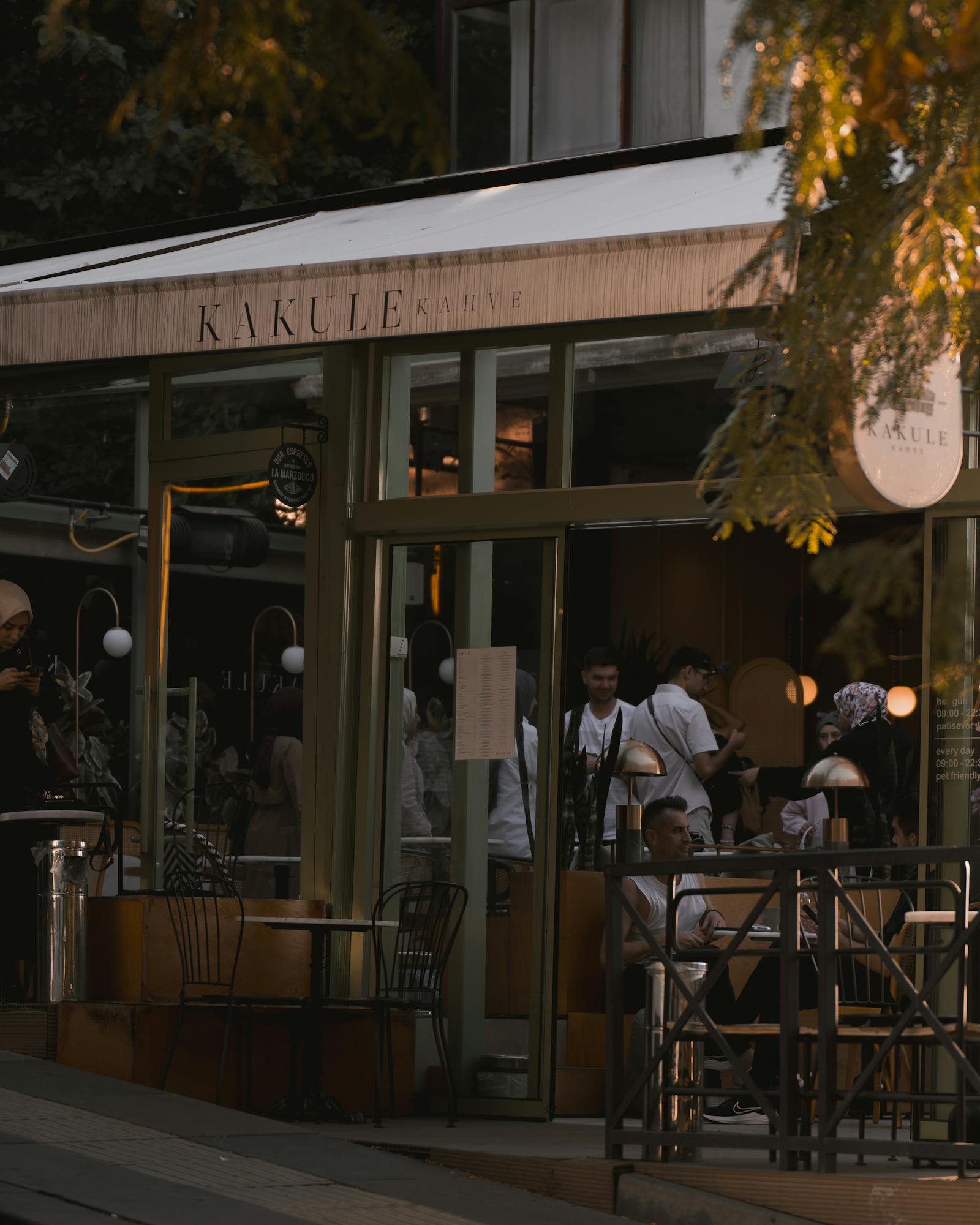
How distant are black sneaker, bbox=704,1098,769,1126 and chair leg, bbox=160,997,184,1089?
2127mm

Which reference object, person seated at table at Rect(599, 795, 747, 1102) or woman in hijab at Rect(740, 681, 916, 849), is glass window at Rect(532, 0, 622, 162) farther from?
person seated at table at Rect(599, 795, 747, 1102)

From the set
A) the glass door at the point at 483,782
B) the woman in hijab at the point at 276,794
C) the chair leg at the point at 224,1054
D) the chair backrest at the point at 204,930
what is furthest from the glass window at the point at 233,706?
the chair leg at the point at 224,1054

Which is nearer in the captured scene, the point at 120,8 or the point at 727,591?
the point at 727,591

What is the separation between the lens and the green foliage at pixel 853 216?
403 cm

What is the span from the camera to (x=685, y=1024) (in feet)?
22.4

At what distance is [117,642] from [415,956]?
22.6 ft

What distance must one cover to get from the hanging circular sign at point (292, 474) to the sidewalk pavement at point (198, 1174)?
8.95 feet

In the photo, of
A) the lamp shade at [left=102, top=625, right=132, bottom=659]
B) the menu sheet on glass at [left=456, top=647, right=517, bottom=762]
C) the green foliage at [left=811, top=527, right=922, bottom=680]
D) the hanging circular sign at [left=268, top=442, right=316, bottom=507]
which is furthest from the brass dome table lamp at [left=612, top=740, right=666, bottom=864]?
the lamp shade at [left=102, top=625, right=132, bottom=659]

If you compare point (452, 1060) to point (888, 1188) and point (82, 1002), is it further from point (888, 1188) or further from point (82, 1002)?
point (888, 1188)

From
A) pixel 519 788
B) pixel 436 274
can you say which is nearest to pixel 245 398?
pixel 519 788

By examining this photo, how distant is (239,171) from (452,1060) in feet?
29.9

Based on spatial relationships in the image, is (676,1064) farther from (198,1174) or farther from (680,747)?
(680,747)

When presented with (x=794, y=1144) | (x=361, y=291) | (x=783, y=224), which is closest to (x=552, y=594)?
(x=361, y=291)

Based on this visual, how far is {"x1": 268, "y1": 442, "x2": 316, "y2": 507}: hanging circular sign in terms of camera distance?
9.18 metres
